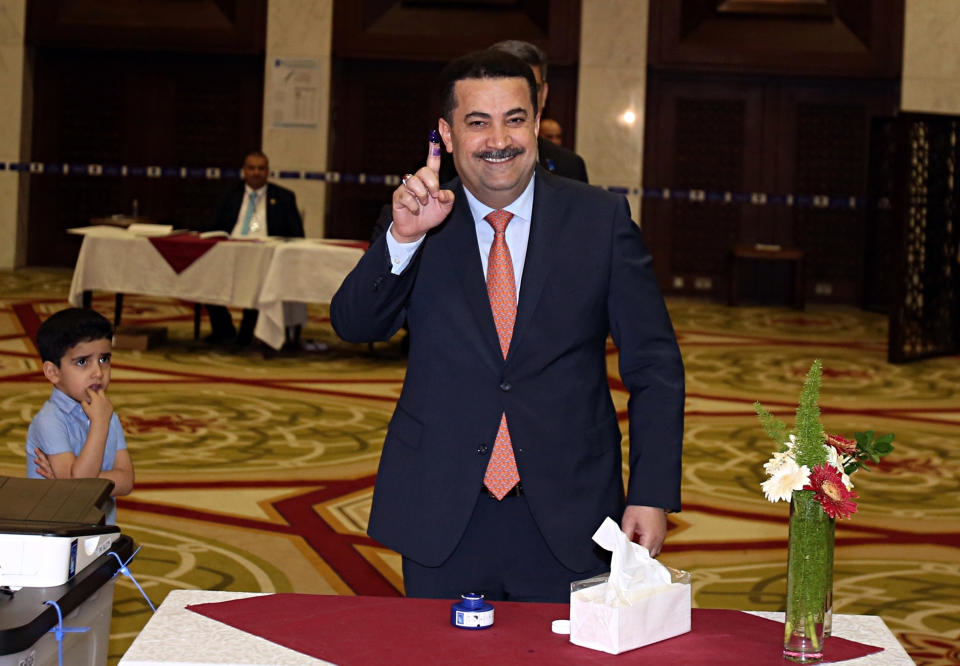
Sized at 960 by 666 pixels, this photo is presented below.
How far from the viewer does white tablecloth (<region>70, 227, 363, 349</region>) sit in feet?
28.8

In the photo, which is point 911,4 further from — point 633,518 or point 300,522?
point 633,518

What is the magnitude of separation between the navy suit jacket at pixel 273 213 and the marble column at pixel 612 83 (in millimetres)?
4644

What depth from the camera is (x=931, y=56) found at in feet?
44.9

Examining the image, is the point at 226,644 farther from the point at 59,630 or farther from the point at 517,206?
the point at 517,206

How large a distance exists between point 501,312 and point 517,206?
0.20 metres

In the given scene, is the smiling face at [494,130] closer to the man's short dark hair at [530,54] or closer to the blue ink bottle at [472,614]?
the blue ink bottle at [472,614]

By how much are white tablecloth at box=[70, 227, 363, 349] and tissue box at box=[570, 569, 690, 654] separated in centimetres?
683

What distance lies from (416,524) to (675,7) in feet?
40.3

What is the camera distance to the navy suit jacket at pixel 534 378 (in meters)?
2.38

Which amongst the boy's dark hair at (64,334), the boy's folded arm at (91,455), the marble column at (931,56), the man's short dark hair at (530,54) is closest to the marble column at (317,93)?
the marble column at (931,56)

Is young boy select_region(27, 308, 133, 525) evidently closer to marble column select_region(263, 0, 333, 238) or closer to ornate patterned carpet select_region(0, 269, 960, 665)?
ornate patterned carpet select_region(0, 269, 960, 665)

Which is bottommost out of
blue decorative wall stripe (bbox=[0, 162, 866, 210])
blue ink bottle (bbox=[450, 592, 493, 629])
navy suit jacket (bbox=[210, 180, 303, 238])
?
blue ink bottle (bbox=[450, 592, 493, 629])

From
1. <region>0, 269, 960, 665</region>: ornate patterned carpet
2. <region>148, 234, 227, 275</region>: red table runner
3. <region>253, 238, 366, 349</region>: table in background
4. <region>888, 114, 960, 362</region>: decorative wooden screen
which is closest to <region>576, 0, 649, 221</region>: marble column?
<region>888, 114, 960, 362</region>: decorative wooden screen

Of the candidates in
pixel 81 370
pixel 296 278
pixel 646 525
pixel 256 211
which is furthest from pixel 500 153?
pixel 256 211
